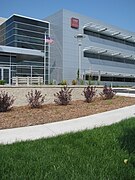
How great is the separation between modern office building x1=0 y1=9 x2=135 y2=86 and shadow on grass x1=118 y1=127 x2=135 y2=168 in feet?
59.4

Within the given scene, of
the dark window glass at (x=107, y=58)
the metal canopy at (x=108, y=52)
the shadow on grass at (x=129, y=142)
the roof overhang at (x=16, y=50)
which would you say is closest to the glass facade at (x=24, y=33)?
the roof overhang at (x=16, y=50)

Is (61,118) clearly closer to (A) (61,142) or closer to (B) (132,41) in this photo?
(A) (61,142)

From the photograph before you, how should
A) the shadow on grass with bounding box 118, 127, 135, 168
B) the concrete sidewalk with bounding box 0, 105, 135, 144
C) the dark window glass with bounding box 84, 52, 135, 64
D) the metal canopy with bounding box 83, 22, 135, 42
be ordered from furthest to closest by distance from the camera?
the metal canopy with bounding box 83, 22, 135, 42 → the dark window glass with bounding box 84, 52, 135, 64 → the concrete sidewalk with bounding box 0, 105, 135, 144 → the shadow on grass with bounding box 118, 127, 135, 168

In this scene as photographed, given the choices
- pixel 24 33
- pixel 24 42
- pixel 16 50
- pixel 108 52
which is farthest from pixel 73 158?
pixel 108 52

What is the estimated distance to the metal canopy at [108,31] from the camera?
48719 millimetres

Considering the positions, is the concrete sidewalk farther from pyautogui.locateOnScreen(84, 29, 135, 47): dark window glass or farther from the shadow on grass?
pyautogui.locateOnScreen(84, 29, 135, 47): dark window glass

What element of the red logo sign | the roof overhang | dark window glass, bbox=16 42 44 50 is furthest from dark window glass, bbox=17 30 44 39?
the red logo sign

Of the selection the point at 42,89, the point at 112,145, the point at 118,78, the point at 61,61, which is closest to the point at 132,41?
the point at 118,78

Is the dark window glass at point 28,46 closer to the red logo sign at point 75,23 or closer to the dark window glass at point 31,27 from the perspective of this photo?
the dark window glass at point 31,27

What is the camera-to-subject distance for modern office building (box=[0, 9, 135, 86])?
34.3m

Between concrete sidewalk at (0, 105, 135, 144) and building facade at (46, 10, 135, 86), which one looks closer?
concrete sidewalk at (0, 105, 135, 144)

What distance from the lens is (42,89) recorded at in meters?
16.3

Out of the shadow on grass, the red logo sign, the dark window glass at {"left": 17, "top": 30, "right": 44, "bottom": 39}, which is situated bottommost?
the shadow on grass

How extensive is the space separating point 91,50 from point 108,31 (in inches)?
313
